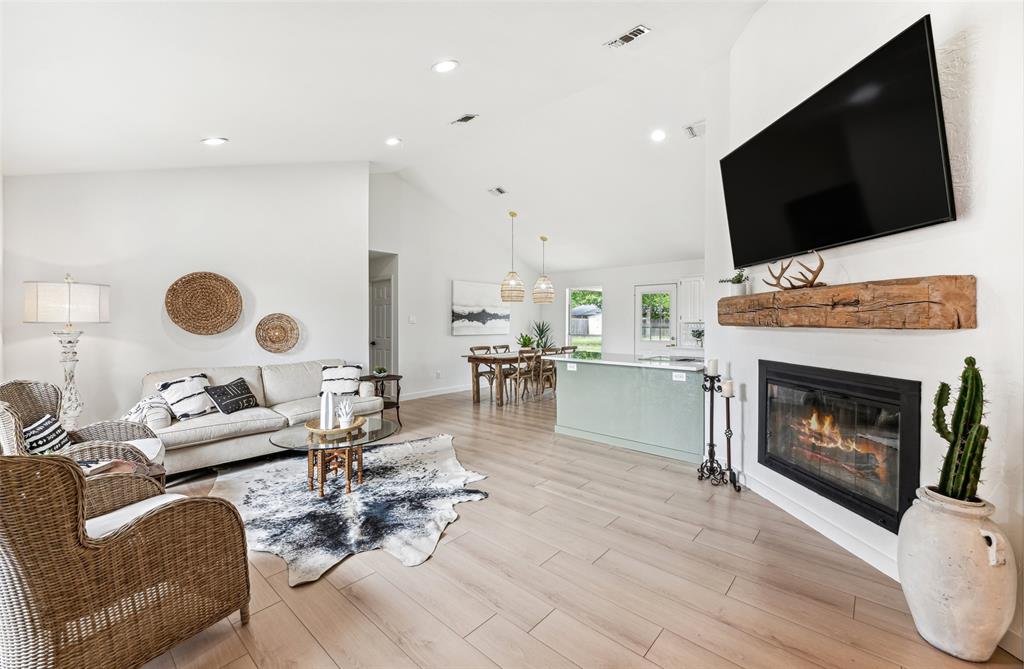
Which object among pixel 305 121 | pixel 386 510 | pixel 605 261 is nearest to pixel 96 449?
pixel 386 510

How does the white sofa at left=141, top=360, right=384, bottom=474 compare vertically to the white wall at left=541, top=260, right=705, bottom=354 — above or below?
below

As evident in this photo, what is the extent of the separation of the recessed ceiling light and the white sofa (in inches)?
123

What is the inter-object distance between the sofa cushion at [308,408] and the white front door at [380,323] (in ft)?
8.83

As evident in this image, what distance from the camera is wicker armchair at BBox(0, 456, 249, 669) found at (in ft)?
4.05

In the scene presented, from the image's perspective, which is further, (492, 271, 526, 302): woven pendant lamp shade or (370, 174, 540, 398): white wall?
(370, 174, 540, 398): white wall

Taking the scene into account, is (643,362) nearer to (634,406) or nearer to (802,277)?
(634,406)

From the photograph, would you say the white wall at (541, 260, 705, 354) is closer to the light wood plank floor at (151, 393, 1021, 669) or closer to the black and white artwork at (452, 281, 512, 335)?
the black and white artwork at (452, 281, 512, 335)

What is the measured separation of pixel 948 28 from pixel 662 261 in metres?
6.57

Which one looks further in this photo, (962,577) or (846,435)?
(846,435)

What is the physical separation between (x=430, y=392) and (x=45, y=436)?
5235 millimetres

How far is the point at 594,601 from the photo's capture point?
1.97 meters

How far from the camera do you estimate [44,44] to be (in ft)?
7.33

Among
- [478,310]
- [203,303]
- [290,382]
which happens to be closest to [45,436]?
[290,382]

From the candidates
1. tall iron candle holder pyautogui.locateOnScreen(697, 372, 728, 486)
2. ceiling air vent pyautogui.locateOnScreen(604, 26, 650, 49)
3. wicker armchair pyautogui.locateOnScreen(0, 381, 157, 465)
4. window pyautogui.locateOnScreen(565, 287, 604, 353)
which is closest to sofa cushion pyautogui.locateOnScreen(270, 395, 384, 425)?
wicker armchair pyautogui.locateOnScreen(0, 381, 157, 465)
